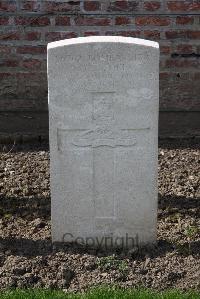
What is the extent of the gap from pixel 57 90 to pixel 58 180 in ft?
1.73

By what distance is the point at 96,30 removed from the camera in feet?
19.1

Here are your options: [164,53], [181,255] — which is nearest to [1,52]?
[164,53]

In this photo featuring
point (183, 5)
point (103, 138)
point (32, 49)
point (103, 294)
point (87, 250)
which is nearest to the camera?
point (103, 294)

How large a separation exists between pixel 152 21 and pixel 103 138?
2051 mm

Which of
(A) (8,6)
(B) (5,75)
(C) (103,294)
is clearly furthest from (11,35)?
(C) (103,294)

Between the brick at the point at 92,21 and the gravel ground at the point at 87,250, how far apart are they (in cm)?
122

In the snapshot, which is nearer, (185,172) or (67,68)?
(67,68)

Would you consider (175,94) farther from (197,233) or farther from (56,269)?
(56,269)

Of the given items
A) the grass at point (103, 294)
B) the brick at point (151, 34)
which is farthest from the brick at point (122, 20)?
the grass at point (103, 294)

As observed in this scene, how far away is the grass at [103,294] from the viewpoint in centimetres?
375

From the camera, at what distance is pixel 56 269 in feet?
13.2

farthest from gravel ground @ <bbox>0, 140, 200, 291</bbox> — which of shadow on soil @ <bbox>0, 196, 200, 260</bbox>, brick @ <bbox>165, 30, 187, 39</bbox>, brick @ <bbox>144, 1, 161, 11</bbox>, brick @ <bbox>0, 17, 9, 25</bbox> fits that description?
brick @ <bbox>144, 1, 161, 11</bbox>

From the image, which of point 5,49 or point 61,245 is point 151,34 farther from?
point 61,245

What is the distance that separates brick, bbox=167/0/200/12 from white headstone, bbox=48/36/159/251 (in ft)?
6.29
